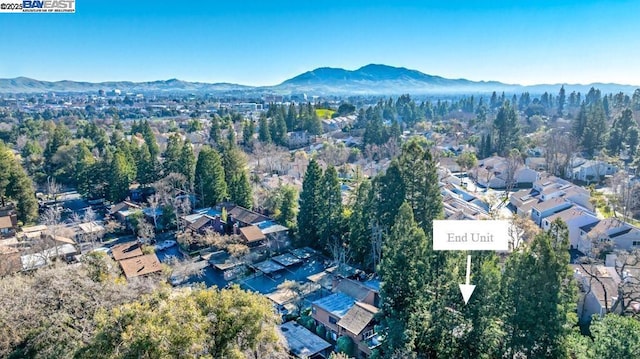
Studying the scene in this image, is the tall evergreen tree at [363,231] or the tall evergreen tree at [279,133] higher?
the tall evergreen tree at [279,133]

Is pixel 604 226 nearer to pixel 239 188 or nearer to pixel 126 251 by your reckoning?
pixel 239 188

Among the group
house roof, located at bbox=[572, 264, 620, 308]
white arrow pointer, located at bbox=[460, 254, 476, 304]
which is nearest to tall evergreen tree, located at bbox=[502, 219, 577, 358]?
white arrow pointer, located at bbox=[460, 254, 476, 304]

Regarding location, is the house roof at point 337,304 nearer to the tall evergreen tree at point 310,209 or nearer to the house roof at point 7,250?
the tall evergreen tree at point 310,209

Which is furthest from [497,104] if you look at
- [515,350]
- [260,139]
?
[515,350]

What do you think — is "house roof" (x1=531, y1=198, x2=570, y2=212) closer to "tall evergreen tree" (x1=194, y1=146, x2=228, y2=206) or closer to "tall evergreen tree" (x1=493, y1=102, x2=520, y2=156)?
"tall evergreen tree" (x1=493, y1=102, x2=520, y2=156)

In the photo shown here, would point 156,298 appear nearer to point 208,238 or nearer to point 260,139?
point 208,238

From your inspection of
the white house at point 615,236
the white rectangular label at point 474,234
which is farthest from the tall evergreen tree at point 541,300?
the white house at point 615,236

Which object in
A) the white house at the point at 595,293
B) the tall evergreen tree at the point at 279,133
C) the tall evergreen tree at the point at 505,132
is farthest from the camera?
the tall evergreen tree at the point at 279,133
